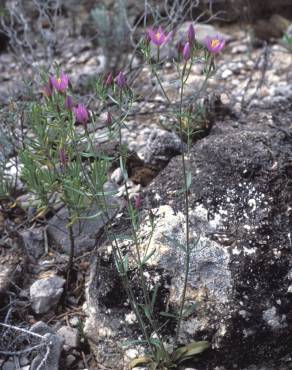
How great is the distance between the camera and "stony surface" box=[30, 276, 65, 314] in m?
2.39

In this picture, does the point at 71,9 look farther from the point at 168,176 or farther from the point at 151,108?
the point at 168,176

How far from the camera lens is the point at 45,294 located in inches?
94.8

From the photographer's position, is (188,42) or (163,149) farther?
Answer: (163,149)

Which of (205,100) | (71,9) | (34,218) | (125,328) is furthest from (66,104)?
(71,9)

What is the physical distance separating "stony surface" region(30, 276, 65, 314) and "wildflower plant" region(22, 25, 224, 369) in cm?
12

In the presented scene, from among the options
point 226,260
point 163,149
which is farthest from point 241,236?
point 163,149

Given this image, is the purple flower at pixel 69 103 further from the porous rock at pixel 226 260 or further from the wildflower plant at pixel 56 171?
the porous rock at pixel 226 260

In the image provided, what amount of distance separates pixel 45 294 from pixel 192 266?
638mm

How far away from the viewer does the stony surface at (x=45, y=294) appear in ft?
7.85

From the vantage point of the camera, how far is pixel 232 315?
2.12 metres

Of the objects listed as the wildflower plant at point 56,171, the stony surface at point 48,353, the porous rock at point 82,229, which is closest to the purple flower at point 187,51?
the wildflower plant at point 56,171

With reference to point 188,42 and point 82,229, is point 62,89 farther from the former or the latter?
point 82,229

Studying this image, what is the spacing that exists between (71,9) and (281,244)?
3.26 m

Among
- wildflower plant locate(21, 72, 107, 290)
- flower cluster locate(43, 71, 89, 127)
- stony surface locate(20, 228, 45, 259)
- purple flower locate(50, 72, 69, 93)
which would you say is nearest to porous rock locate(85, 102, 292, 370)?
wildflower plant locate(21, 72, 107, 290)
